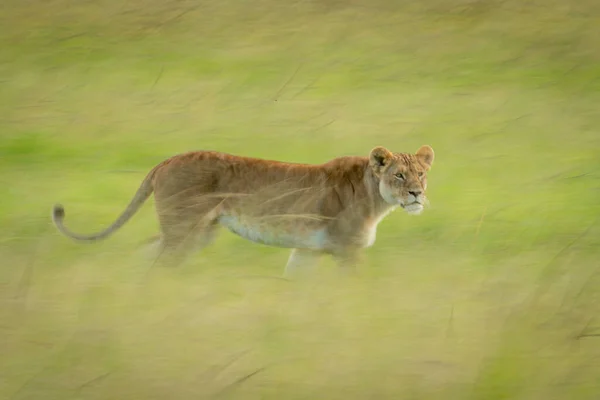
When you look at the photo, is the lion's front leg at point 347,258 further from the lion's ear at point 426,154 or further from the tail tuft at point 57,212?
the tail tuft at point 57,212

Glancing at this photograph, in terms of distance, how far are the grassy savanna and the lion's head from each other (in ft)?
0.97

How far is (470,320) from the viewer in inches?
224

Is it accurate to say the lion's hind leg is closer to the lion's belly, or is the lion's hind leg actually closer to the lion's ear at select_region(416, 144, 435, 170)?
the lion's belly

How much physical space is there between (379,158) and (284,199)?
1.94ft

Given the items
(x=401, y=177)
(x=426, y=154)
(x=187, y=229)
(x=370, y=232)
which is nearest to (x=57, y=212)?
(x=187, y=229)

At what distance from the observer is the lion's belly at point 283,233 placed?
721 centimetres

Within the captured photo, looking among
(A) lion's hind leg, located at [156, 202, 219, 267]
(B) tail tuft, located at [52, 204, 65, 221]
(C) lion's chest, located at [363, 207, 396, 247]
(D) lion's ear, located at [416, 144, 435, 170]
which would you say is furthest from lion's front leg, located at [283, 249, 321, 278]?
(B) tail tuft, located at [52, 204, 65, 221]

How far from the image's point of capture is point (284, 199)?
7.44m

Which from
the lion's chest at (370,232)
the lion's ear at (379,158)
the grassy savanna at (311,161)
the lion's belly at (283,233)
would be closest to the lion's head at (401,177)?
the lion's ear at (379,158)

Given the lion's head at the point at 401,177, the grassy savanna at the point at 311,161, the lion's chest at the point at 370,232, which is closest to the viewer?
the grassy savanna at the point at 311,161

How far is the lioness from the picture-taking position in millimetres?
7164

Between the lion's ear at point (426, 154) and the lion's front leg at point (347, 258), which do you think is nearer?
the lion's front leg at point (347, 258)

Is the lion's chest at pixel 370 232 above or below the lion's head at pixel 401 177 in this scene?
below

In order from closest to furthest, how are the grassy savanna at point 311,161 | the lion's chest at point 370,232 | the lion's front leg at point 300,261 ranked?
1. the grassy savanna at point 311,161
2. the lion's front leg at point 300,261
3. the lion's chest at point 370,232
